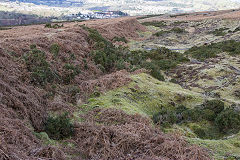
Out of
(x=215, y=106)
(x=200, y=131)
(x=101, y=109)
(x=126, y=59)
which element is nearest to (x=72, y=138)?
(x=101, y=109)

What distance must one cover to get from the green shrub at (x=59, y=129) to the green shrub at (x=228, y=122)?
23.3 ft

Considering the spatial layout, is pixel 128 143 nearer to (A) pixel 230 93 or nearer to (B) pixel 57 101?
(B) pixel 57 101

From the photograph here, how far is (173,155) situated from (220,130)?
4996 millimetres

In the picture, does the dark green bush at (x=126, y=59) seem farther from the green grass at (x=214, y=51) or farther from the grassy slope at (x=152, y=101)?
the grassy slope at (x=152, y=101)

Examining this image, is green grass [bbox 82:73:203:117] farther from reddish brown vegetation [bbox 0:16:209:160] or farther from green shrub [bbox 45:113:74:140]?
green shrub [bbox 45:113:74:140]

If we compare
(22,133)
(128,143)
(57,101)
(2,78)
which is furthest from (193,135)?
(2,78)

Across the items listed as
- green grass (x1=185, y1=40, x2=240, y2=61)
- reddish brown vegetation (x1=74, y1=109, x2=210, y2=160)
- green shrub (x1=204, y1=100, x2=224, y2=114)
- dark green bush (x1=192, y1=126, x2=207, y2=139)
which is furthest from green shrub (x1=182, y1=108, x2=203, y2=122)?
green grass (x1=185, y1=40, x2=240, y2=61)

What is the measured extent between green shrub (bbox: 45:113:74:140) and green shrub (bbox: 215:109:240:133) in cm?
711

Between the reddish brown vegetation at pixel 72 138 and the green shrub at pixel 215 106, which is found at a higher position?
the reddish brown vegetation at pixel 72 138

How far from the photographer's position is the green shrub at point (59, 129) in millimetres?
7416

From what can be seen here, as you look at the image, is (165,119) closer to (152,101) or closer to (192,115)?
(192,115)

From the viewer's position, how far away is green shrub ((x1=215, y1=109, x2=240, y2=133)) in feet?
32.3

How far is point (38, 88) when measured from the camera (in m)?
10.2

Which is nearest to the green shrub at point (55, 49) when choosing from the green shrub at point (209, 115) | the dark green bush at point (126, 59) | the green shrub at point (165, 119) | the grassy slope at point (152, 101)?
the dark green bush at point (126, 59)
